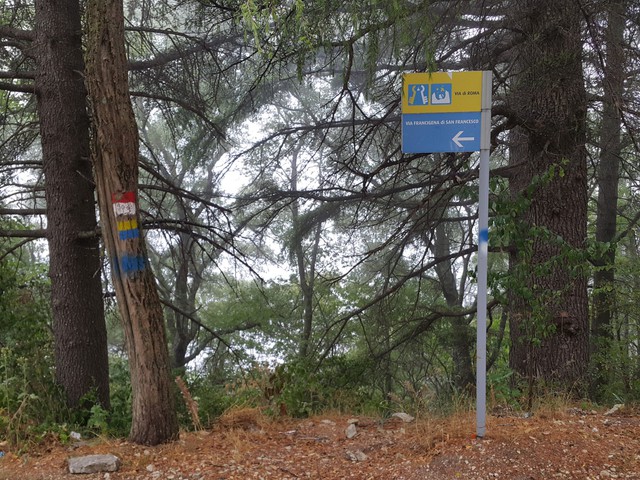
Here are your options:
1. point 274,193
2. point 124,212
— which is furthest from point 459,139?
point 274,193

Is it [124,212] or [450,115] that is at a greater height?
[450,115]

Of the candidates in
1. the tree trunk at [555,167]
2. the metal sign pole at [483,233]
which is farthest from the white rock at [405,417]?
the tree trunk at [555,167]

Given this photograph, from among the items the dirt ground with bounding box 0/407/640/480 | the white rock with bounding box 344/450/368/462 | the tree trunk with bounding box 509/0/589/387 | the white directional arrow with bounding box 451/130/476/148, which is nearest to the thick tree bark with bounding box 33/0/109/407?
the dirt ground with bounding box 0/407/640/480

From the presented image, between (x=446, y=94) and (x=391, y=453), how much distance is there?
2601 millimetres

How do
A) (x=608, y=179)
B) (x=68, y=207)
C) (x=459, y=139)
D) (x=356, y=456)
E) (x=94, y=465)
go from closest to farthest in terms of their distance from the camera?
(x=459, y=139)
(x=94, y=465)
(x=356, y=456)
(x=68, y=207)
(x=608, y=179)

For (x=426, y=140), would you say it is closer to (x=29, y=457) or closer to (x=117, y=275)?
(x=117, y=275)

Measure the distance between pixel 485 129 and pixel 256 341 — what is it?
52.0 ft

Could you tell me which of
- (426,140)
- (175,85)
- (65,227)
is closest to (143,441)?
(65,227)

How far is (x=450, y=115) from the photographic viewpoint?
3.86 m

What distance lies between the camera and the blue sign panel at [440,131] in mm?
3836

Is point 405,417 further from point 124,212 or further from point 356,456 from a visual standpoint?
point 124,212

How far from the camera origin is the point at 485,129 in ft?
12.6

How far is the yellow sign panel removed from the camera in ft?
12.6

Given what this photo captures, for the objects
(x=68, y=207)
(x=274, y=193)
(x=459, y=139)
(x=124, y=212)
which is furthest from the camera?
(x=274, y=193)
